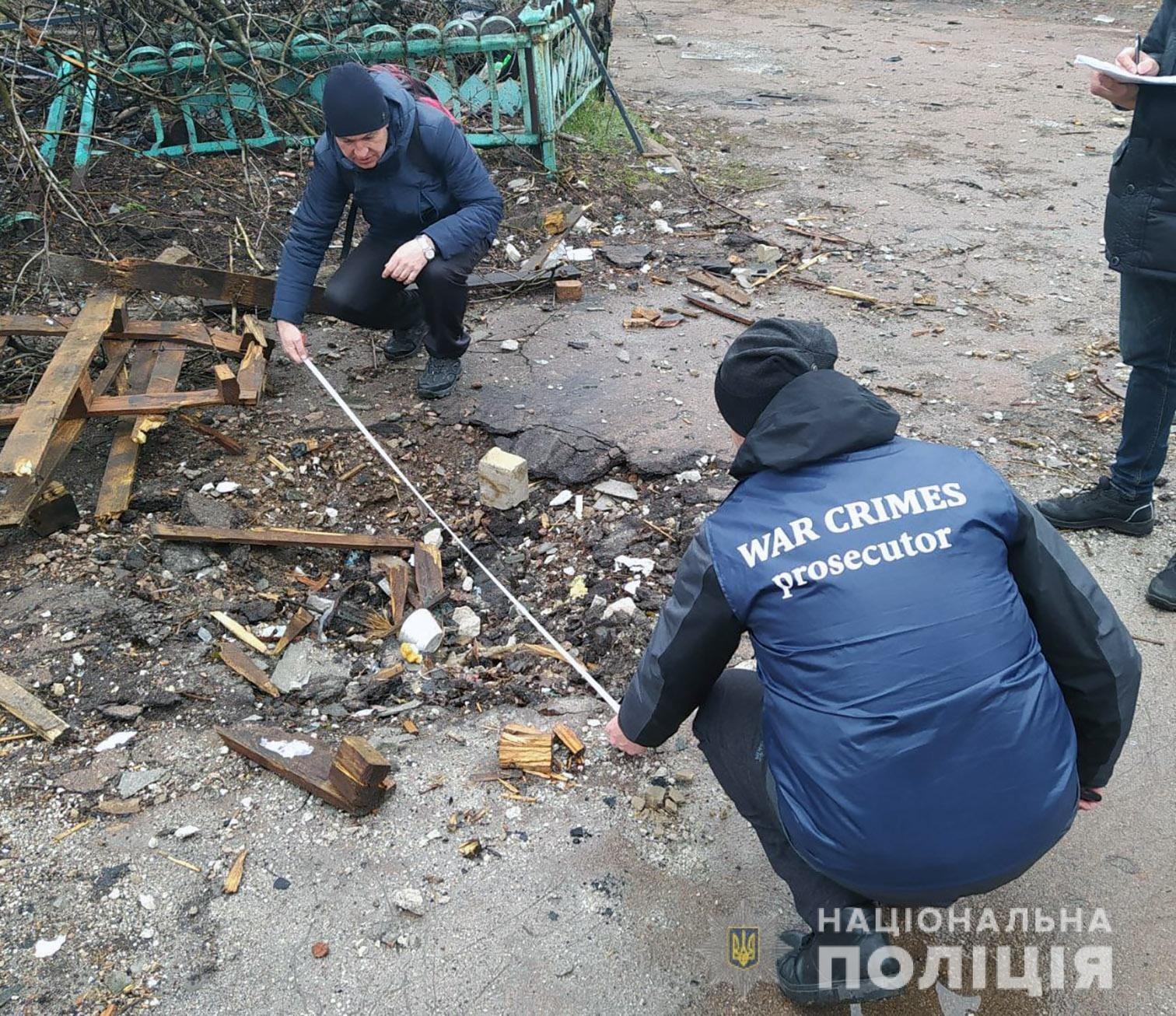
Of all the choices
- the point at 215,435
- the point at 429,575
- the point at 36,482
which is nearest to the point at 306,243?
the point at 215,435

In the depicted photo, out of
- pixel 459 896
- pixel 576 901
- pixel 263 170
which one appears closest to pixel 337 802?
pixel 459 896

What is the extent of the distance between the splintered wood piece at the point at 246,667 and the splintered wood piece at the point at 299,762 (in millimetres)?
246

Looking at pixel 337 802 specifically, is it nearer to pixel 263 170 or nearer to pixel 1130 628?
pixel 1130 628

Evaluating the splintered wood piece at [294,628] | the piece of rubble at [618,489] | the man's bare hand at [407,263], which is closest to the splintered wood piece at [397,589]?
the splintered wood piece at [294,628]

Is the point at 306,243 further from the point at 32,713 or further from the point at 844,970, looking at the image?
the point at 844,970

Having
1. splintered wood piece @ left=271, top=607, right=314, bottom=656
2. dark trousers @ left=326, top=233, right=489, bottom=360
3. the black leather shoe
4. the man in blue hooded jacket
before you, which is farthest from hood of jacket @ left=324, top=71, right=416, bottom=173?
splintered wood piece @ left=271, top=607, right=314, bottom=656

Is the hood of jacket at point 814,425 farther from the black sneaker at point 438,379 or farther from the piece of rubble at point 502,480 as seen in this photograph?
the black sneaker at point 438,379

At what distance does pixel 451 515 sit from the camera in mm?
4238

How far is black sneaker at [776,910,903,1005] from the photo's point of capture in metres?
2.24

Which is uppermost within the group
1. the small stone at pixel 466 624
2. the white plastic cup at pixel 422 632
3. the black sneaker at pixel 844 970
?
the black sneaker at pixel 844 970

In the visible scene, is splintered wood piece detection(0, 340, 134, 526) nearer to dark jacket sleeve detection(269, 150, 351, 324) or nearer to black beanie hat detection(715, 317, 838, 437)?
dark jacket sleeve detection(269, 150, 351, 324)

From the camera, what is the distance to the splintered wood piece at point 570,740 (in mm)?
3012

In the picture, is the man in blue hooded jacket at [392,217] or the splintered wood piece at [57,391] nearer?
the splintered wood piece at [57,391]

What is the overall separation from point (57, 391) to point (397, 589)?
1.59 meters
